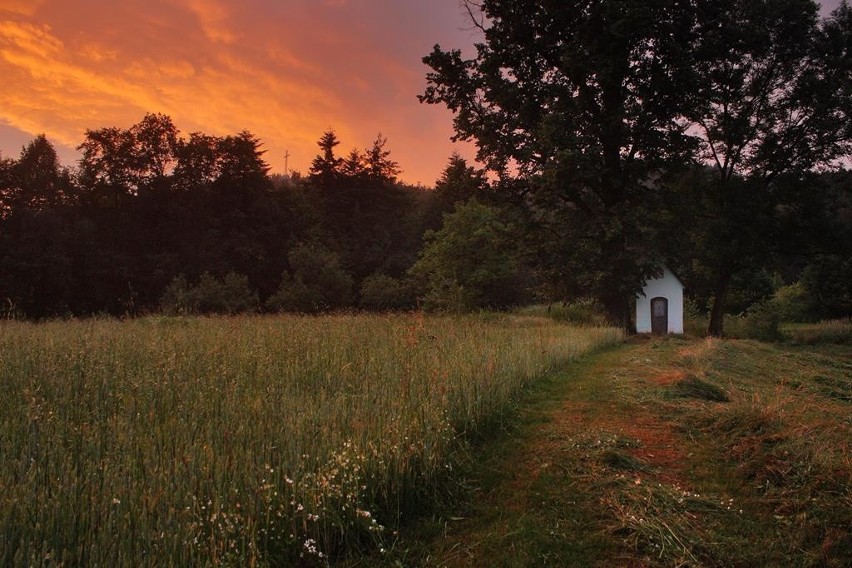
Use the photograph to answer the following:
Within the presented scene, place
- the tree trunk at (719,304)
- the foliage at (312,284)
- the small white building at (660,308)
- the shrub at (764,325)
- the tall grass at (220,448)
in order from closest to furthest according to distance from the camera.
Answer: the tall grass at (220,448)
the tree trunk at (719,304)
the shrub at (764,325)
the small white building at (660,308)
the foliage at (312,284)

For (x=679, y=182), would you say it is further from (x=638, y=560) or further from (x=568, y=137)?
(x=638, y=560)

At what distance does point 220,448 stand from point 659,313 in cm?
2987

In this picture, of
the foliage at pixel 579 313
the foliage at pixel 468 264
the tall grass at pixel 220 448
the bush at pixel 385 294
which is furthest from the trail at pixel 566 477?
the bush at pixel 385 294

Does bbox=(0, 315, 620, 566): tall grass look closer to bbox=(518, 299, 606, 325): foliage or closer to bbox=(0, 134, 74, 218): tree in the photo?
bbox=(518, 299, 606, 325): foliage

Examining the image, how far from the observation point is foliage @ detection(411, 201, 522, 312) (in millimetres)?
28219

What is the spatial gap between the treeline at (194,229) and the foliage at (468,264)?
437 inches

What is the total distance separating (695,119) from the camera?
2173cm

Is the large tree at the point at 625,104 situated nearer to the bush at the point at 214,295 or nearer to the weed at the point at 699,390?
the weed at the point at 699,390

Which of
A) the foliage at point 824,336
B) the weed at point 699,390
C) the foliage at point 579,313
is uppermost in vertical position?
the foliage at point 579,313

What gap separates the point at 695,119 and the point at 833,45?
8.11 m

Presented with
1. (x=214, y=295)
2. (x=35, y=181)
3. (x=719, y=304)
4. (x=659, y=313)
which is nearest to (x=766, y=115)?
(x=719, y=304)

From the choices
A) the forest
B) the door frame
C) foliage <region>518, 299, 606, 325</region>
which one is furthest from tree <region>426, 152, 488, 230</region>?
the door frame

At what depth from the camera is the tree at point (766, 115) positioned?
23.0 metres

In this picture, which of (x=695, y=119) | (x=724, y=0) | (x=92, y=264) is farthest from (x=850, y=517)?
(x=92, y=264)
